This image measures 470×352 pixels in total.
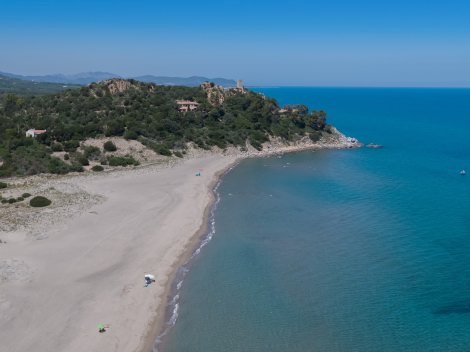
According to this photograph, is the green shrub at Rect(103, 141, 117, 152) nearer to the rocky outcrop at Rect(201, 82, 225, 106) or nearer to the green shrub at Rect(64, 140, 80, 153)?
the green shrub at Rect(64, 140, 80, 153)

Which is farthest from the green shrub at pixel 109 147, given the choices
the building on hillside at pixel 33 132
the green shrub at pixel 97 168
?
the building on hillside at pixel 33 132

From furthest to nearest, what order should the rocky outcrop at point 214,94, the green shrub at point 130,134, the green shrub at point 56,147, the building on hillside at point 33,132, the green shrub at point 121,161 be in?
the rocky outcrop at point 214,94 < the green shrub at point 130,134 < the building on hillside at point 33,132 < the green shrub at point 56,147 < the green shrub at point 121,161

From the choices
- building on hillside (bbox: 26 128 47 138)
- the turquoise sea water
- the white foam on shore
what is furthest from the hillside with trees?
the white foam on shore

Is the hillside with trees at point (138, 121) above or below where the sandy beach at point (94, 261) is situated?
above

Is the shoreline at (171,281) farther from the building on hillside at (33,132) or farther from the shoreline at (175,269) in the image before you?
the building on hillside at (33,132)

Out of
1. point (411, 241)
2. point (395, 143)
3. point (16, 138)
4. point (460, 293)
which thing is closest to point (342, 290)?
point (460, 293)

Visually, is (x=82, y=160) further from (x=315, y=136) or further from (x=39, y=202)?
(x=315, y=136)
